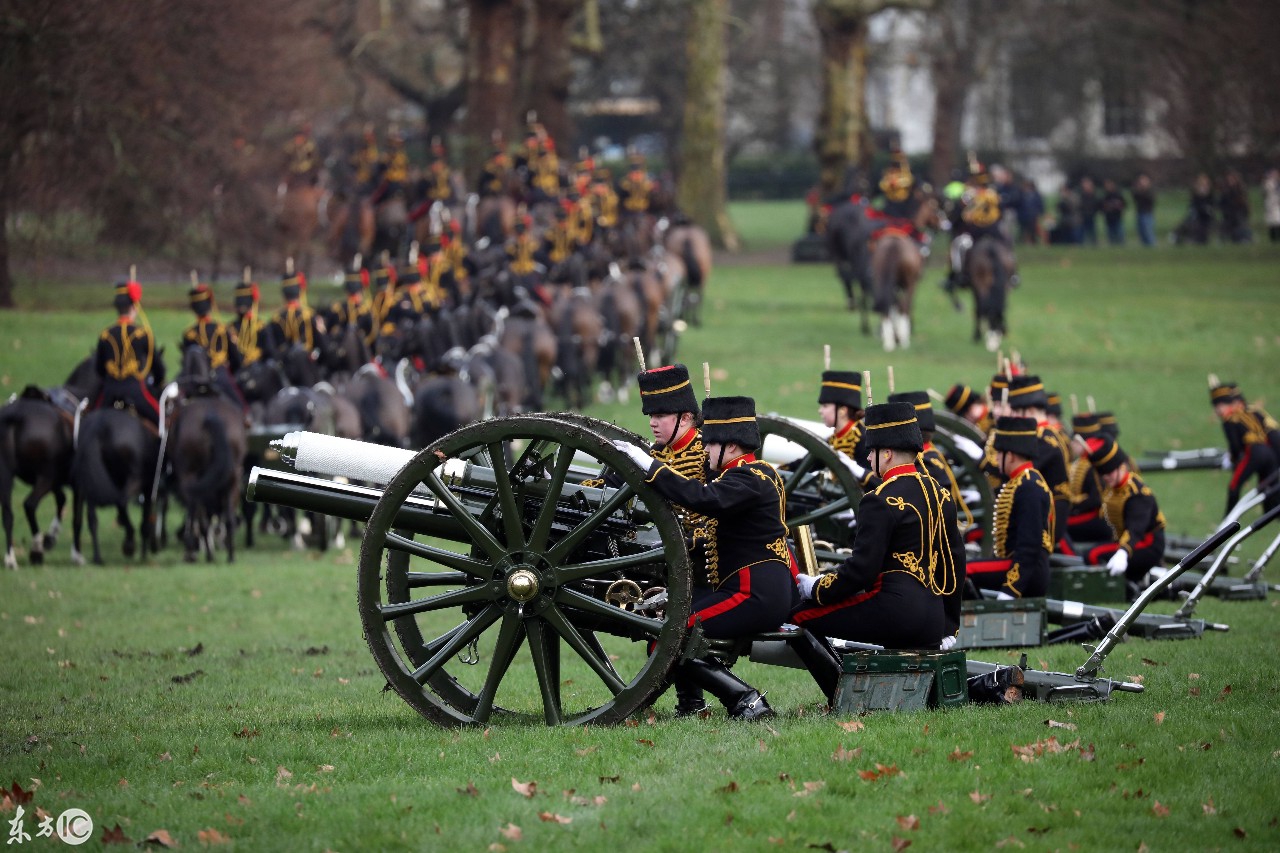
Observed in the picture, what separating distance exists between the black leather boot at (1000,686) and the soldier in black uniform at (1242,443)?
7.63 m

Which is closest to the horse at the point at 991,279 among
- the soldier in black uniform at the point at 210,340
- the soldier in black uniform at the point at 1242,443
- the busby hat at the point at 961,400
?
the soldier in black uniform at the point at 1242,443

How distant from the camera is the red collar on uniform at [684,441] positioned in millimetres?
8070

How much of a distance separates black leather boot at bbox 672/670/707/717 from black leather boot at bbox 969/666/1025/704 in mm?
→ 1258

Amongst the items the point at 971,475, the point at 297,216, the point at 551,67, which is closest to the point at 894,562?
the point at 971,475

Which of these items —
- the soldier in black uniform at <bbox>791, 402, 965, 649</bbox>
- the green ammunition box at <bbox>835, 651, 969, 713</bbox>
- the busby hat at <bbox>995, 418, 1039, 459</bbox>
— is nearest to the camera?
the green ammunition box at <bbox>835, 651, 969, 713</bbox>

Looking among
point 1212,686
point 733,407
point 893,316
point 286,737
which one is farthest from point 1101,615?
point 893,316

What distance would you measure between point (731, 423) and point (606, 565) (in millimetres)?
877

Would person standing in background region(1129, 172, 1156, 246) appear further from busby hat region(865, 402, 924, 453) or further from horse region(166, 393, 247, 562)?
busby hat region(865, 402, 924, 453)

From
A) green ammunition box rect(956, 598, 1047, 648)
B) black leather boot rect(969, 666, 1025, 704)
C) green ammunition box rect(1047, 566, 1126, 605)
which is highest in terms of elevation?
black leather boot rect(969, 666, 1025, 704)

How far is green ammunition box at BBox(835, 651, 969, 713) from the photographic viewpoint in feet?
25.0

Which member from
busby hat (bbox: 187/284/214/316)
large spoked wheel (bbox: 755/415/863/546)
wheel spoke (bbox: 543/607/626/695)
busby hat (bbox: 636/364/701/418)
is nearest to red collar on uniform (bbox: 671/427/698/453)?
busby hat (bbox: 636/364/701/418)

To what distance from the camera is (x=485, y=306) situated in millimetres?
21188

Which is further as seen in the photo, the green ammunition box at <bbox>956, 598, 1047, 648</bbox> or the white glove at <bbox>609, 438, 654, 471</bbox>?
the green ammunition box at <bbox>956, 598, 1047, 648</bbox>

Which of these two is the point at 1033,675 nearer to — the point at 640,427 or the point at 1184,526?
the point at 1184,526
